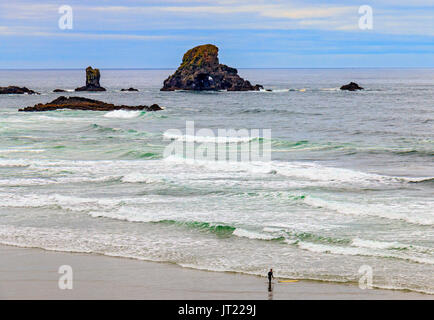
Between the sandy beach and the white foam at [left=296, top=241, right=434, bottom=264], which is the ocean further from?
the sandy beach

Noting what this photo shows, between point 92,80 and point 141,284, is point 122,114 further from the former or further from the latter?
point 92,80

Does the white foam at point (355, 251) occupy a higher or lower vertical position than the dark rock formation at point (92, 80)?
lower

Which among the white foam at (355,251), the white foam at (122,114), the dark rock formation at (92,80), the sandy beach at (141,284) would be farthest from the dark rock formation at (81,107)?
the sandy beach at (141,284)

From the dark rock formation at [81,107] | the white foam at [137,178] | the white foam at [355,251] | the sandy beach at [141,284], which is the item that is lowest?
the sandy beach at [141,284]

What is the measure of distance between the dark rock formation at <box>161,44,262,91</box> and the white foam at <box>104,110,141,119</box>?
59593mm

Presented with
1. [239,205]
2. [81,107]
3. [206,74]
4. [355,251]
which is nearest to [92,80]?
[206,74]

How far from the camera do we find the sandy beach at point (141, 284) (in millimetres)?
13309

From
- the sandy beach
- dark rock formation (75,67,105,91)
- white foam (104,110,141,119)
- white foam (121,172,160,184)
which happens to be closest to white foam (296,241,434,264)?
the sandy beach

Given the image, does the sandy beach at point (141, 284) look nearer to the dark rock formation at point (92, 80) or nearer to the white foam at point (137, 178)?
the white foam at point (137, 178)

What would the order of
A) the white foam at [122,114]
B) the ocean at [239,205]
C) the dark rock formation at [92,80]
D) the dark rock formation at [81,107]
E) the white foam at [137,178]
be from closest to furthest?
the ocean at [239,205] < the white foam at [137,178] < the white foam at [122,114] < the dark rock formation at [81,107] < the dark rock formation at [92,80]

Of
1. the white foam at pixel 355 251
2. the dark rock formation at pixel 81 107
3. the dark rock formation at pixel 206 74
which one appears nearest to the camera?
the white foam at pixel 355 251

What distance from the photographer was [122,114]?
2665 inches

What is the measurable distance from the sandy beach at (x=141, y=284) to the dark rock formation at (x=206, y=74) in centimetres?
11211
